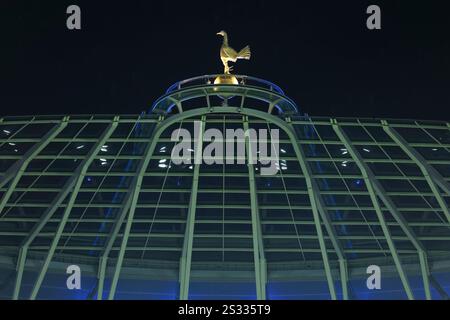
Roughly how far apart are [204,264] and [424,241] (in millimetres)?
9644

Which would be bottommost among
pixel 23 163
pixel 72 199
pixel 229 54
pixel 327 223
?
pixel 327 223

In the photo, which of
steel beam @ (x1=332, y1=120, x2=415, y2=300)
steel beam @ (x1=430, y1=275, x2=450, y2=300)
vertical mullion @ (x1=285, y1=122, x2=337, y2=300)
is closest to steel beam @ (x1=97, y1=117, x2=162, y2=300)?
vertical mullion @ (x1=285, y1=122, x2=337, y2=300)

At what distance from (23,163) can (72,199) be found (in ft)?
7.87

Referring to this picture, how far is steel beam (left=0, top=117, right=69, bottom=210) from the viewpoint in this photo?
1158 inches

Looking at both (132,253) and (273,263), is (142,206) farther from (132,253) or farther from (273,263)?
(273,263)

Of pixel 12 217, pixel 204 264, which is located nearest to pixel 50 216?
pixel 12 217

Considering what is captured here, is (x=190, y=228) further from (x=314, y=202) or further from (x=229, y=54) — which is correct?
(x=229, y=54)

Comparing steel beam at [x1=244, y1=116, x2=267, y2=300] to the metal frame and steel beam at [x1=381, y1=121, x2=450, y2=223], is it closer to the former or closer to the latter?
the metal frame

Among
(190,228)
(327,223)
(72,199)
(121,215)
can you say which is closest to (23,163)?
(72,199)

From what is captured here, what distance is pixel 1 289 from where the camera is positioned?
3309 cm

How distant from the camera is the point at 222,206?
3105 centimetres
